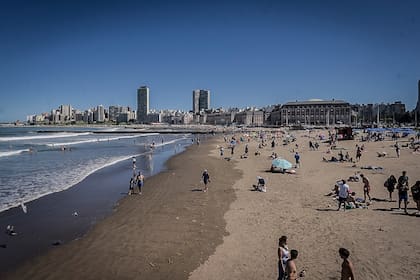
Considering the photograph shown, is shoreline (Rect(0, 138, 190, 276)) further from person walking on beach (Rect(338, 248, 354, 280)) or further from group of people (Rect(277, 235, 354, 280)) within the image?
person walking on beach (Rect(338, 248, 354, 280))

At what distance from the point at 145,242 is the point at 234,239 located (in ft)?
7.97

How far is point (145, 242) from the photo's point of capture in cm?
913

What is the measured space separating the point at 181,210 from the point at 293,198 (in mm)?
4643

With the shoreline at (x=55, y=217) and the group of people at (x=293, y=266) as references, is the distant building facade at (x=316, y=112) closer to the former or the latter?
the shoreline at (x=55, y=217)

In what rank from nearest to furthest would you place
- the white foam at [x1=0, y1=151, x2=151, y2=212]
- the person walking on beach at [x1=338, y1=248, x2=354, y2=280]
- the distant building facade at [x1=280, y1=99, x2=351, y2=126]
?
1. the person walking on beach at [x1=338, y1=248, x2=354, y2=280]
2. the white foam at [x1=0, y1=151, x2=151, y2=212]
3. the distant building facade at [x1=280, y1=99, x2=351, y2=126]

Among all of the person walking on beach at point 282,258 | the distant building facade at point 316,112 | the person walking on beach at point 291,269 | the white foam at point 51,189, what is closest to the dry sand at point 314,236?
the person walking on beach at point 282,258

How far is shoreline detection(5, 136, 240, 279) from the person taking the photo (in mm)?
7465

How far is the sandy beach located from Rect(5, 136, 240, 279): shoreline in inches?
0.9

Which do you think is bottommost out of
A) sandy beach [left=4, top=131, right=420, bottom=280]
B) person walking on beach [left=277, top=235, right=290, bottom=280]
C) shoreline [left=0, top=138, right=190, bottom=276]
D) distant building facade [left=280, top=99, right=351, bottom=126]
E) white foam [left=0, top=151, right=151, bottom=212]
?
shoreline [left=0, top=138, right=190, bottom=276]

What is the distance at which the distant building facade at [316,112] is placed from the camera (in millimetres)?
141625

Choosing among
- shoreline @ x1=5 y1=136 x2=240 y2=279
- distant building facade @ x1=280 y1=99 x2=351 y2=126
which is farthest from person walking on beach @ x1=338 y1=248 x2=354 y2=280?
distant building facade @ x1=280 y1=99 x2=351 y2=126

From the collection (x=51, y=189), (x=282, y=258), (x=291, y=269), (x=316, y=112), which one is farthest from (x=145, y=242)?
(x=316, y=112)

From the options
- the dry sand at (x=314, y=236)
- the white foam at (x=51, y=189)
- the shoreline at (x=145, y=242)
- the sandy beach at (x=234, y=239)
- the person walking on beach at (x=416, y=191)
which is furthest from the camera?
the white foam at (x=51, y=189)

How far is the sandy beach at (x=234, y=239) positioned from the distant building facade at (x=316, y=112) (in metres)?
133
